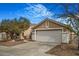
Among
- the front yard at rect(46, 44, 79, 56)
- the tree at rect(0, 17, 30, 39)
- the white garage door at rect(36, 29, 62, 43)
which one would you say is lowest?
the front yard at rect(46, 44, 79, 56)

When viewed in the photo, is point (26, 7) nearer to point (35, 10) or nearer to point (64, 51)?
point (35, 10)

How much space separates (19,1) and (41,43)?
99cm

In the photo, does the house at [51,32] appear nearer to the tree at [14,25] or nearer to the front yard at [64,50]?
the front yard at [64,50]

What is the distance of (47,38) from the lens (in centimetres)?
783

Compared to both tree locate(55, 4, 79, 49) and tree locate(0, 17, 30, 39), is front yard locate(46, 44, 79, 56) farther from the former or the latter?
tree locate(0, 17, 30, 39)

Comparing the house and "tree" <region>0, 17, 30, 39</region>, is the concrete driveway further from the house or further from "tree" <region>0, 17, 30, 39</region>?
"tree" <region>0, 17, 30, 39</region>

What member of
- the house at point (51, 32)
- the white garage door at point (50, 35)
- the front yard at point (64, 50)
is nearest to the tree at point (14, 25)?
the house at point (51, 32)

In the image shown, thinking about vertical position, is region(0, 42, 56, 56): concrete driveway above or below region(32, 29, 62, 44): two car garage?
below

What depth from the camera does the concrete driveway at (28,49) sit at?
7.74 m

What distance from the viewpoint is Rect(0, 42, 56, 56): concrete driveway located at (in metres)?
7.74

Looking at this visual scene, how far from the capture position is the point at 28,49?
780 centimetres

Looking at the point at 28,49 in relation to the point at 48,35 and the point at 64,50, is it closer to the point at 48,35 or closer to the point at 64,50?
the point at 48,35

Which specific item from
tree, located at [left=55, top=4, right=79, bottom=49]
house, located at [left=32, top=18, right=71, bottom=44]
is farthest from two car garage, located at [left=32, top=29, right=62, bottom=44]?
tree, located at [left=55, top=4, right=79, bottom=49]

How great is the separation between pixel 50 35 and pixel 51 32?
0.22 ft
